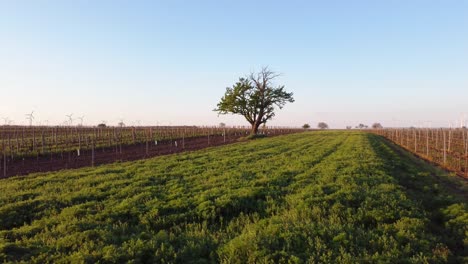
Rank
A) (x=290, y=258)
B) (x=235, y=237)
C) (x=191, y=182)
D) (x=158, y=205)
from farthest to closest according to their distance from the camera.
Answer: (x=191, y=182) → (x=158, y=205) → (x=235, y=237) → (x=290, y=258)

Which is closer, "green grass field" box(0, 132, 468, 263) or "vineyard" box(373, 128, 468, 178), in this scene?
"green grass field" box(0, 132, 468, 263)

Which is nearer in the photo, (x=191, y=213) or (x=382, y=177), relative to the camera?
(x=191, y=213)

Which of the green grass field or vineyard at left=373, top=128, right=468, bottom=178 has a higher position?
vineyard at left=373, top=128, right=468, bottom=178

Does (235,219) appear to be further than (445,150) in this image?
No

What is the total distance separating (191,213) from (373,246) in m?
4.51

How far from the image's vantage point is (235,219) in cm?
898

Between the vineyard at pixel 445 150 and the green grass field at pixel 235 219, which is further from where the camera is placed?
the vineyard at pixel 445 150

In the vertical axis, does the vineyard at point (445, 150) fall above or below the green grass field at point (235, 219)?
above

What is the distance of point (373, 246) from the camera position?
6668 millimetres

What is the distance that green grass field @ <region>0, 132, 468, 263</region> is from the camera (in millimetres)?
6477

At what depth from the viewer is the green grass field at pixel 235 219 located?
6.48 metres

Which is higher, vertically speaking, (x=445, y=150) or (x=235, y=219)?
(x=445, y=150)

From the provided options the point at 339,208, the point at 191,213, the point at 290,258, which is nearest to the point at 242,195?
the point at 191,213

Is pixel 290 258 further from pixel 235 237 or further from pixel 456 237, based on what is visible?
pixel 456 237
